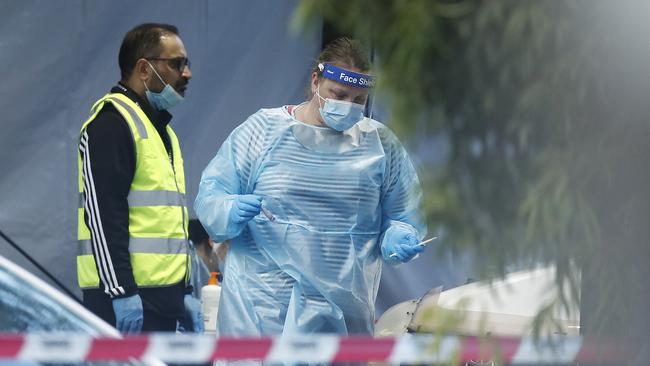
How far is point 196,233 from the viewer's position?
19.1ft

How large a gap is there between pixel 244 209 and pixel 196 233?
2219 millimetres

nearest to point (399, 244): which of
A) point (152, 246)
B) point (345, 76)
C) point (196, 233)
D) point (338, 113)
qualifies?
point (338, 113)

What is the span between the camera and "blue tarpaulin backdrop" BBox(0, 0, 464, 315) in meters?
5.41

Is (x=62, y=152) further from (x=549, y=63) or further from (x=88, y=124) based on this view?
(x=549, y=63)

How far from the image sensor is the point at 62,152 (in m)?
5.50

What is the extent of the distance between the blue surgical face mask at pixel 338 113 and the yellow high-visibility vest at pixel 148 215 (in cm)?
74

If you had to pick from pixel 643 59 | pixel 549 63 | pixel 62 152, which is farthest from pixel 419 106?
pixel 62 152

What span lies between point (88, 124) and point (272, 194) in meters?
0.86

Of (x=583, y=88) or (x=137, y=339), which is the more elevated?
(x=583, y=88)

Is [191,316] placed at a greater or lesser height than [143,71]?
lesser

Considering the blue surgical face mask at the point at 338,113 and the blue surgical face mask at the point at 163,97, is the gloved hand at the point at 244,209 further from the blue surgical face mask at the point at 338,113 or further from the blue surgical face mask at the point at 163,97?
the blue surgical face mask at the point at 163,97

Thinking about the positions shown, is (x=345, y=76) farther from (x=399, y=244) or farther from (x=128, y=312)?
(x=128, y=312)

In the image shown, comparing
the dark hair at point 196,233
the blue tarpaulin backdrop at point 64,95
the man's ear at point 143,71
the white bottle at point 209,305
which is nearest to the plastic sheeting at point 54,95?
the blue tarpaulin backdrop at point 64,95

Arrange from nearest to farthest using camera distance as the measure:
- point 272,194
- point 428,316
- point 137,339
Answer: point 428,316
point 137,339
point 272,194
